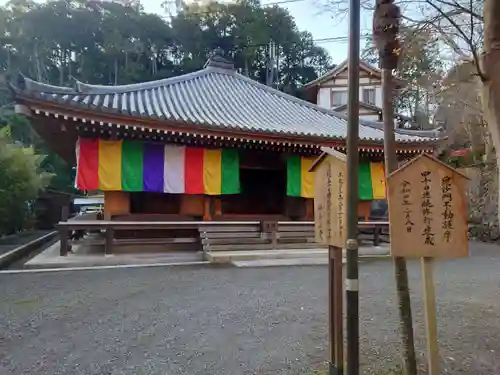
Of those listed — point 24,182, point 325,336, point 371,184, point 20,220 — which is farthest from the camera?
point 20,220

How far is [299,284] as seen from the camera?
6.20 meters

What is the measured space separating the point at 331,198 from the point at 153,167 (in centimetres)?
707

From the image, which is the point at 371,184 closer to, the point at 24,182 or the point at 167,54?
the point at 24,182

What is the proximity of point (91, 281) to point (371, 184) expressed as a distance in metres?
8.13

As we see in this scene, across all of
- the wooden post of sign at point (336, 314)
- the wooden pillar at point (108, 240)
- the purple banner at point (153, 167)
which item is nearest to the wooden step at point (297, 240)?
the purple banner at point (153, 167)

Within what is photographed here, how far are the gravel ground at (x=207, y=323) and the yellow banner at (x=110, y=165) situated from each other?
8.02ft

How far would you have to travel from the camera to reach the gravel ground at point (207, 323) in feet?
10.1

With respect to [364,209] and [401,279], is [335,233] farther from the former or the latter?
[364,209]

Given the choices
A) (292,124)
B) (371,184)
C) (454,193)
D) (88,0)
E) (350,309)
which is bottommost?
(350,309)

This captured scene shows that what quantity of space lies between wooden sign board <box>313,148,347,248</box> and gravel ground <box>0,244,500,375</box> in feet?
3.70

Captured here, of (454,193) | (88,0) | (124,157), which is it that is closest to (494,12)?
(454,193)

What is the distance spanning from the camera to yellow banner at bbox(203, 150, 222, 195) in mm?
9648

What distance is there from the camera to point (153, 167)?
920 centimetres

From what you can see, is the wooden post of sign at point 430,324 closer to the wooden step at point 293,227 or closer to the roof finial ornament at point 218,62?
the wooden step at point 293,227
